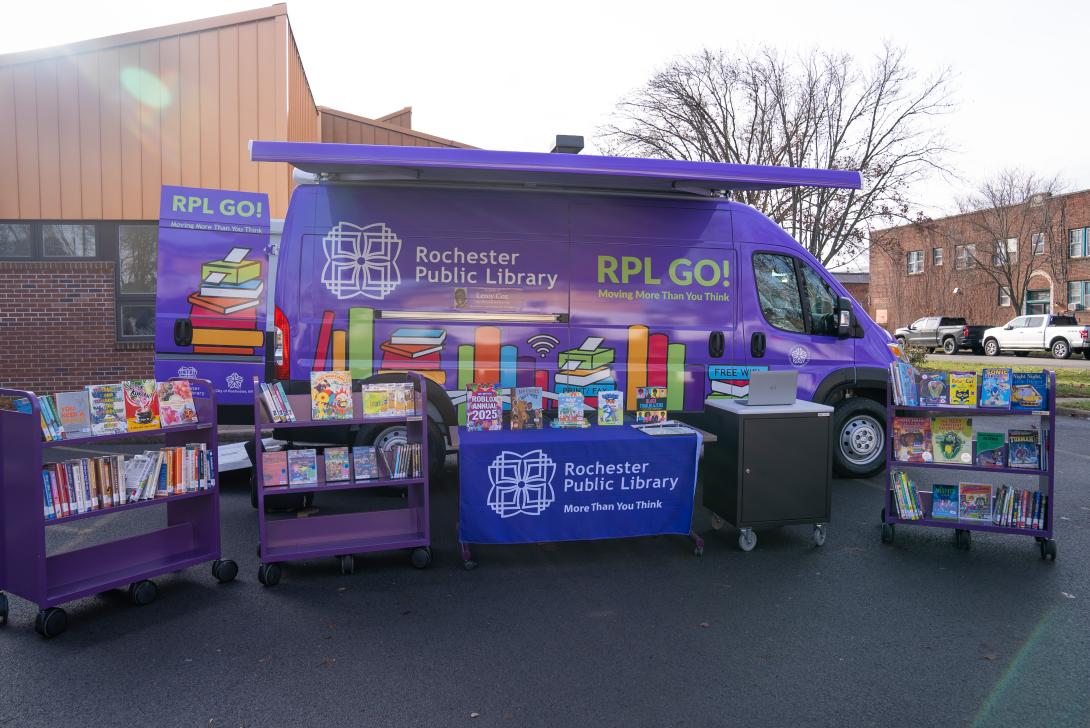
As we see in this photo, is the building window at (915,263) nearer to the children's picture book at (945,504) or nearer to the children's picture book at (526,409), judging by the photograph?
the children's picture book at (945,504)

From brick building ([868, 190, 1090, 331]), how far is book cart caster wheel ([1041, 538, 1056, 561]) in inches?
1042

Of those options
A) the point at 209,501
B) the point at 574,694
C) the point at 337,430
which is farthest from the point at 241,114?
the point at 574,694

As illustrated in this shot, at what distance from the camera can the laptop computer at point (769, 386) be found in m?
5.21

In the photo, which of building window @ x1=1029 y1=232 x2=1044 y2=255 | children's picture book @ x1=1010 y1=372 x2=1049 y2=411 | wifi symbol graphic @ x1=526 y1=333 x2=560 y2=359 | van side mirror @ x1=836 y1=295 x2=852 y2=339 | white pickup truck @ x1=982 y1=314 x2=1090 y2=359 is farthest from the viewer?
building window @ x1=1029 y1=232 x2=1044 y2=255

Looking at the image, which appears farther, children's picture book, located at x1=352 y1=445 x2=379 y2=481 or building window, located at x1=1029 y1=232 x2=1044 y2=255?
building window, located at x1=1029 y1=232 x2=1044 y2=255

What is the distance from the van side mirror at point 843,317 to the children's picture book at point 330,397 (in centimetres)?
463

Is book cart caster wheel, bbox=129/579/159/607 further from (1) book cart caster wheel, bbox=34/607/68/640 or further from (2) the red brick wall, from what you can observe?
(2) the red brick wall

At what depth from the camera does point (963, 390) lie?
515 centimetres

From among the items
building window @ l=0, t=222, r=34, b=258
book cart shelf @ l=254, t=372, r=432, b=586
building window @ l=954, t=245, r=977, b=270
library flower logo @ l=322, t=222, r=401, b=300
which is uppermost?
building window @ l=954, t=245, r=977, b=270

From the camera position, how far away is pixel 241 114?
417 inches

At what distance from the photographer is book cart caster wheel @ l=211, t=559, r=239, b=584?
4.58 meters

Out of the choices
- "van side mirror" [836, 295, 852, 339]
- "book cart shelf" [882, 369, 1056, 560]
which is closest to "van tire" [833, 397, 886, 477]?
"van side mirror" [836, 295, 852, 339]

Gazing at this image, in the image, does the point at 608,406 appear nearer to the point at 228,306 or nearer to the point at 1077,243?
the point at 228,306

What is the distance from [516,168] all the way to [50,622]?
403 centimetres
